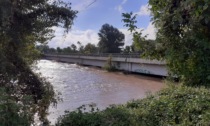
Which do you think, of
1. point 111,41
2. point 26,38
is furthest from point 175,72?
point 111,41

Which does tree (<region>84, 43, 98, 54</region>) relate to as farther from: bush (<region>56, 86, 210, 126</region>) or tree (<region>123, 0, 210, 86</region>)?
bush (<region>56, 86, 210, 126</region>)

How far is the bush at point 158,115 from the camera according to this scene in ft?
14.5

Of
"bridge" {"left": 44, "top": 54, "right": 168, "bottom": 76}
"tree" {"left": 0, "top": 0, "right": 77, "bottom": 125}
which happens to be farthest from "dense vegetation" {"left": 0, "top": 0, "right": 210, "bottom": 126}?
"bridge" {"left": 44, "top": 54, "right": 168, "bottom": 76}

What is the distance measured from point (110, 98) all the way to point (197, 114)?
43.5 ft

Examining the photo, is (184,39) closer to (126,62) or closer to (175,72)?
(175,72)

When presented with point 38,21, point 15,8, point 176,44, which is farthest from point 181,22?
point 15,8

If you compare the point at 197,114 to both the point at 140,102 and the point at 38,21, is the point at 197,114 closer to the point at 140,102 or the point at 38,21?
the point at 140,102

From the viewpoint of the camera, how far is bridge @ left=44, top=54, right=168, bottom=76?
1036 inches

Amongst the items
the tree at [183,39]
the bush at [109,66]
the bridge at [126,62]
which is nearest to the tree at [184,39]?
the tree at [183,39]

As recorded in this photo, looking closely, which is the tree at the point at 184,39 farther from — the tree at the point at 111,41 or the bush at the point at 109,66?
the tree at the point at 111,41

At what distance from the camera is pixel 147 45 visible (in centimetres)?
779

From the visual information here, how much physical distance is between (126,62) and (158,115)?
3074 centimetres

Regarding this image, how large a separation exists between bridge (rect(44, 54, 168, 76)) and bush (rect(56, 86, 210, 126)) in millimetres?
6874

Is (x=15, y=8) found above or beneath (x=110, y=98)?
above
